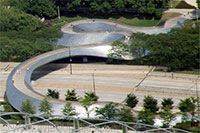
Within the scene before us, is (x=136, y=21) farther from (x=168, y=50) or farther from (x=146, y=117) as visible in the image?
(x=146, y=117)

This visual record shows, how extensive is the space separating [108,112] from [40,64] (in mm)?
20294

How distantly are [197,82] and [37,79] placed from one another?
2226cm

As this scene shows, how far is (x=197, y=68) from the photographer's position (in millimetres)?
69625

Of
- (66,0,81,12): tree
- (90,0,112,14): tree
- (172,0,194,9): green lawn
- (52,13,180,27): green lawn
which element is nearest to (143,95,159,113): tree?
(52,13,180,27): green lawn

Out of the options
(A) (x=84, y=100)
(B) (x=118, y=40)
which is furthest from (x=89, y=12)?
(A) (x=84, y=100)

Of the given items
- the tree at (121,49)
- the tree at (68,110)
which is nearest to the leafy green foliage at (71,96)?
the tree at (68,110)

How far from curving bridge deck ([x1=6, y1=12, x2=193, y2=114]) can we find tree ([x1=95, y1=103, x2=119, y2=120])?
95.2 inches

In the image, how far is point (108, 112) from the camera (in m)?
52.9

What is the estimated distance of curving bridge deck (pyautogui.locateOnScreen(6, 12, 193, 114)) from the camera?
58713 mm

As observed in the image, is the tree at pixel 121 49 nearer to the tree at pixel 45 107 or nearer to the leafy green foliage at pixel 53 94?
the leafy green foliage at pixel 53 94

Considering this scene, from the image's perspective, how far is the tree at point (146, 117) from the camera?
51125mm

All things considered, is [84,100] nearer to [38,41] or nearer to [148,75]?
[148,75]

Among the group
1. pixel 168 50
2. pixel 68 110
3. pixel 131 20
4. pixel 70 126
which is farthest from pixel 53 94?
pixel 131 20

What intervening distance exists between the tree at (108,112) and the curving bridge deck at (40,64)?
7.94ft
